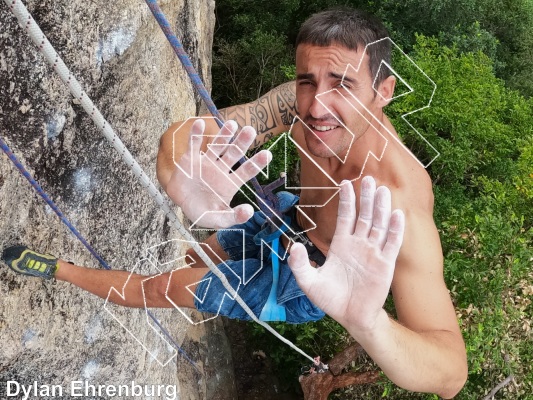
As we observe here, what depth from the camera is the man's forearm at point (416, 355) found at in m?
1.33

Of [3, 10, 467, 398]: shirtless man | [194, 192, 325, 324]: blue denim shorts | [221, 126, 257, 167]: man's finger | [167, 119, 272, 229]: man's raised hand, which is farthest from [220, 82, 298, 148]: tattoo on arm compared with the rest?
[221, 126, 257, 167]: man's finger

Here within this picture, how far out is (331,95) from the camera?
1.79 m

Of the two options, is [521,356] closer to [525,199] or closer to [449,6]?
[525,199]

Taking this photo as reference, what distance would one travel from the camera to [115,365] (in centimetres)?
291

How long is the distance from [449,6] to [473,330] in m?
6.67

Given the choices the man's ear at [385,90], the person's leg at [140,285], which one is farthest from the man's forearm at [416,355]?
the person's leg at [140,285]

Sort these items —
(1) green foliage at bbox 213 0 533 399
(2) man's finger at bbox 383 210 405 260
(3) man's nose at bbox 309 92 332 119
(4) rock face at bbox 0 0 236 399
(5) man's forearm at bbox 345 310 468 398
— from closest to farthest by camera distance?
(2) man's finger at bbox 383 210 405 260 → (5) man's forearm at bbox 345 310 468 398 → (3) man's nose at bbox 309 92 332 119 → (4) rock face at bbox 0 0 236 399 → (1) green foliage at bbox 213 0 533 399

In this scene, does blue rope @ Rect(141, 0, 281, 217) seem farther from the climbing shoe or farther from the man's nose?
the climbing shoe

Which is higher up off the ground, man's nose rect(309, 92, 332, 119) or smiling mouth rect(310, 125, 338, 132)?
man's nose rect(309, 92, 332, 119)

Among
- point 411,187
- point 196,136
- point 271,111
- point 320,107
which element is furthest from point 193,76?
point 271,111

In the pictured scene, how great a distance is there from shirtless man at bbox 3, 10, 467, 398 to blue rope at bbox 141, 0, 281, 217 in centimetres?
9

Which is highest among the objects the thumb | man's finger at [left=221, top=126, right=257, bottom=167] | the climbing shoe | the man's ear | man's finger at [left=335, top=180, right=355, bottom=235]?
man's finger at [left=221, top=126, right=257, bottom=167]

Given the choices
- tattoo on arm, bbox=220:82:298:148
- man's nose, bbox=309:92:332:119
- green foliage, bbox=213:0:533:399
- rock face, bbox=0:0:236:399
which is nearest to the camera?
man's nose, bbox=309:92:332:119

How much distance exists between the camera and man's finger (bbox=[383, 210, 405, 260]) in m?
1.20
